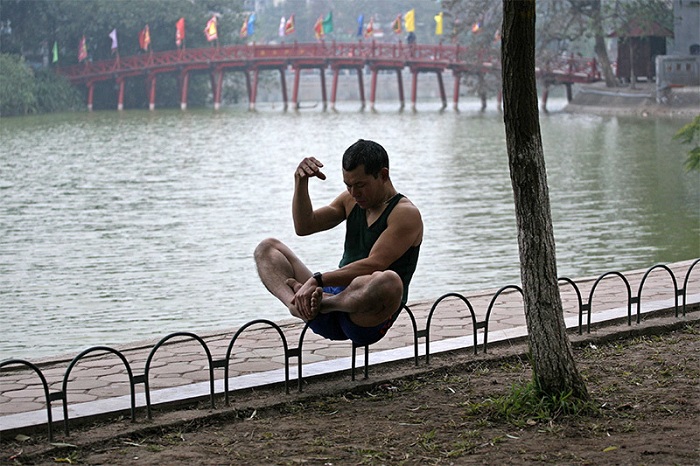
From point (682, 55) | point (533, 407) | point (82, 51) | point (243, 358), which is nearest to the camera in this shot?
point (533, 407)

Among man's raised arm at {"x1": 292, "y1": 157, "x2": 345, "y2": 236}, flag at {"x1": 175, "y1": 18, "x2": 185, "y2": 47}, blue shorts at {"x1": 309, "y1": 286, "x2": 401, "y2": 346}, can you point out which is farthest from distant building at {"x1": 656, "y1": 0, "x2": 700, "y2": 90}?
blue shorts at {"x1": 309, "y1": 286, "x2": 401, "y2": 346}

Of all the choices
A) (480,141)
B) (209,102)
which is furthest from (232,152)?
(209,102)

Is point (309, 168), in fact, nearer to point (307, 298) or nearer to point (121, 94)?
point (307, 298)

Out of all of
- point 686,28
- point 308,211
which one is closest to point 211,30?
point 686,28

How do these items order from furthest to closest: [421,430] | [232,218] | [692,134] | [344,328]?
[232,218] → [692,134] → [344,328] → [421,430]

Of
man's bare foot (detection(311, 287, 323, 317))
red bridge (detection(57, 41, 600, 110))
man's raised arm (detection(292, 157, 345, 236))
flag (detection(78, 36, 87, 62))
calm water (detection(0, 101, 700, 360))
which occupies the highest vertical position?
flag (detection(78, 36, 87, 62))

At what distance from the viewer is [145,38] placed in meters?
53.6

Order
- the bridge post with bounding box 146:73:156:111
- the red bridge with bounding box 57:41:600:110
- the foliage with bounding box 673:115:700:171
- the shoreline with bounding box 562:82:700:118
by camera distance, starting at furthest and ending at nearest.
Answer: the bridge post with bounding box 146:73:156:111 < the red bridge with bounding box 57:41:600:110 < the shoreline with bounding box 562:82:700:118 < the foliage with bounding box 673:115:700:171

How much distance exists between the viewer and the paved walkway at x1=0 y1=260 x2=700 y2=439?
4.44m

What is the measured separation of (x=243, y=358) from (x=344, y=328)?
1.04 m

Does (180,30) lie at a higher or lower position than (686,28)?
higher

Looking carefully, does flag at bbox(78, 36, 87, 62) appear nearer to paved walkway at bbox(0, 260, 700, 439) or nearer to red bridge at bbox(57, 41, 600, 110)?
red bridge at bbox(57, 41, 600, 110)

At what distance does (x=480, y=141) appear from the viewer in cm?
2827

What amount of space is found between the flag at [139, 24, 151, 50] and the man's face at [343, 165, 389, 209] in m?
50.4
